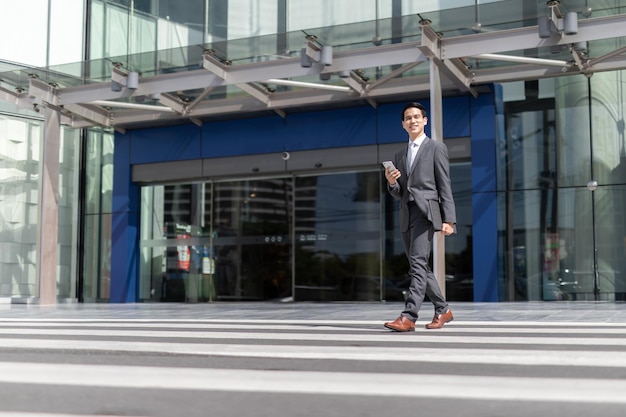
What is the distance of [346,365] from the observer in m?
4.32

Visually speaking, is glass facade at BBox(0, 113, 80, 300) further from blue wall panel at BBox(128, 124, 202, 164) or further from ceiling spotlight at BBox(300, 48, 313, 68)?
ceiling spotlight at BBox(300, 48, 313, 68)

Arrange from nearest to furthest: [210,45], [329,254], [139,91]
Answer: [210,45] → [139,91] → [329,254]

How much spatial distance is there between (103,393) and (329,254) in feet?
46.7

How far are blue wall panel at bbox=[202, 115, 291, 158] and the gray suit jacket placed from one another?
1160 cm

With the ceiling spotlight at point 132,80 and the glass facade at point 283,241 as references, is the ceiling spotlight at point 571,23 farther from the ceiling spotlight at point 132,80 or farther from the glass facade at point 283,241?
the ceiling spotlight at point 132,80

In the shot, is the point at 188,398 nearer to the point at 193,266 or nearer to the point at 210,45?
the point at 210,45

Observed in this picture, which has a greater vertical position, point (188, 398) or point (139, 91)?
point (139, 91)

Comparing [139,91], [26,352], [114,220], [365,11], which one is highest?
[365,11]

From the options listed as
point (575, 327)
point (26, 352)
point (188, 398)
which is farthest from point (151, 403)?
point (575, 327)

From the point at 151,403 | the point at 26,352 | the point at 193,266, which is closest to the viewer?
the point at 151,403

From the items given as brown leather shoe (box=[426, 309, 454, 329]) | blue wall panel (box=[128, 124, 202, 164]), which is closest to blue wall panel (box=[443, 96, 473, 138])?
blue wall panel (box=[128, 124, 202, 164])

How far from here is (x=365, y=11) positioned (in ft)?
53.3

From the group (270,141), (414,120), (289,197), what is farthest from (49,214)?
(414,120)

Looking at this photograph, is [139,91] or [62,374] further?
[139,91]
